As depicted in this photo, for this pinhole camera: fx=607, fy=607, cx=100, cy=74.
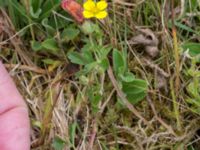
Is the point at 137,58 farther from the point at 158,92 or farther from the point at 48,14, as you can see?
the point at 48,14

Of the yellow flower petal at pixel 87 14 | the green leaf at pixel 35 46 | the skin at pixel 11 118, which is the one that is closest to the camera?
the skin at pixel 11 118

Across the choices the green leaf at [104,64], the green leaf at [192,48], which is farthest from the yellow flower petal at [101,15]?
the green leaf at [192,48]

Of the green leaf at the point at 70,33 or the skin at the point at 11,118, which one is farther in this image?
the green leaf at the point at 70,33

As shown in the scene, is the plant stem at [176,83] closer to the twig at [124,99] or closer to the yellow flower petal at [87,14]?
the twig at [124,99]

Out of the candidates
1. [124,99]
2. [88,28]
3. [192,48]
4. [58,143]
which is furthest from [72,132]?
[192,48]

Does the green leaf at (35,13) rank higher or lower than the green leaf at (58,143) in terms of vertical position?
higher

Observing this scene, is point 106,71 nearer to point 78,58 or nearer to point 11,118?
point 78,58
